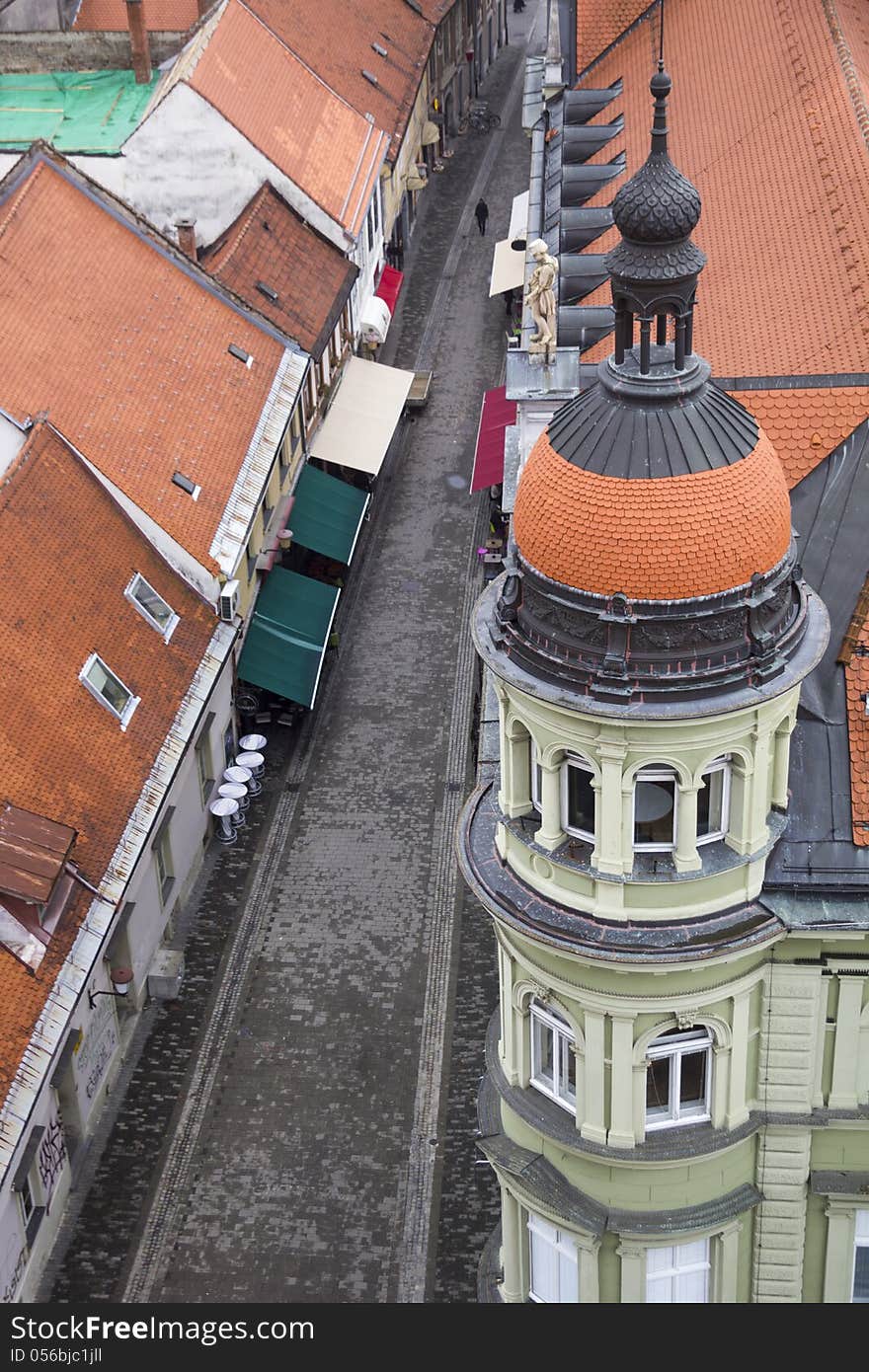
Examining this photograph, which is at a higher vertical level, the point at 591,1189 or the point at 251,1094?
the point at 251,1094

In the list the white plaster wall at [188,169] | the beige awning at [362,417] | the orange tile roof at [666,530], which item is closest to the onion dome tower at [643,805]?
the orange tile roof at [666,530]

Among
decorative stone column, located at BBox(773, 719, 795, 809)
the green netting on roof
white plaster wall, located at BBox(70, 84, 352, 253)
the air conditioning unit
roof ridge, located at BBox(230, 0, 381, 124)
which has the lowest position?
decorative stone column, located at BBox(773, 719, 795, 809)

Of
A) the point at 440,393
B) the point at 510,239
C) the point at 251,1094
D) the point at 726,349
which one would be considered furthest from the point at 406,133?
the point at 251,1094

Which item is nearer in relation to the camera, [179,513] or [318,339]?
[179,513]

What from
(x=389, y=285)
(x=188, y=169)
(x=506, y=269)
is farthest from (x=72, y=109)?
(x=506, y=269)

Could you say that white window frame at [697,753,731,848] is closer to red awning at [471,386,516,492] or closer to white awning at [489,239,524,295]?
red awning at [471,386,516,492]

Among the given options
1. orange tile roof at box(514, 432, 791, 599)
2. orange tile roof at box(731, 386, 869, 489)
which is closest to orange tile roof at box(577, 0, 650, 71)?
orange tile roof at box(731, 386, 869, 489)

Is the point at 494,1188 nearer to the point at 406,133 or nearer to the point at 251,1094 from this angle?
the point at 251,1094
